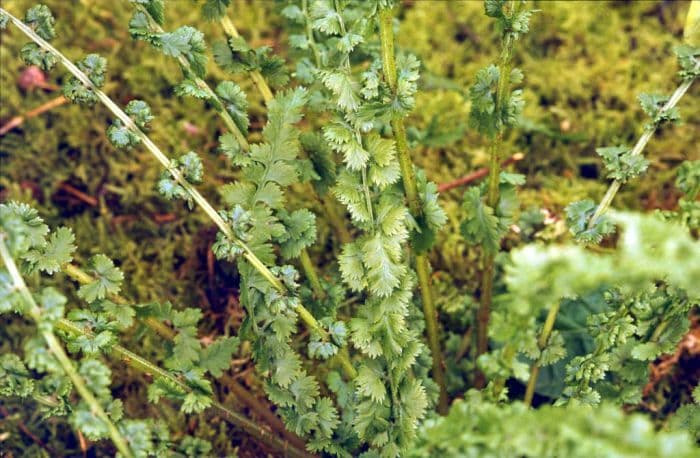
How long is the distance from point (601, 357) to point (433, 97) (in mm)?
1514

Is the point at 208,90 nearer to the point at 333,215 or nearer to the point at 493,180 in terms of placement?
the point at 333,215

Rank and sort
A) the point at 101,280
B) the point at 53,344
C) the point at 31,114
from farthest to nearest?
the point at 31,114
the point at 101,280
the point at 53,344

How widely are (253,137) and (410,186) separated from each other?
3.76 ft

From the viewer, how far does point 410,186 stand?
183cm

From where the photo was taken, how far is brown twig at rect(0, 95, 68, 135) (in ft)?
9.41

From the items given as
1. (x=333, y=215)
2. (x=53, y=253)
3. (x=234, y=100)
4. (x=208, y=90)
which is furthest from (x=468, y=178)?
(x=53, y=253)

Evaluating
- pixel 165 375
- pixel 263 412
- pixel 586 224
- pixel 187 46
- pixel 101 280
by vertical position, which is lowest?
pixel 263 412

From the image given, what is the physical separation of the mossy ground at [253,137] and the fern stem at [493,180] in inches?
6.2

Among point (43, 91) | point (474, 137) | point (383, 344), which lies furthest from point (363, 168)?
point (43, 91)

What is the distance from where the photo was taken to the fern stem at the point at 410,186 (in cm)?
160

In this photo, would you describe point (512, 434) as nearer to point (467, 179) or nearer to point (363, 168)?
point (363, 168)

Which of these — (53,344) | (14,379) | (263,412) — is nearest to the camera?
(53,344)

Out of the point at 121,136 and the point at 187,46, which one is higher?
the point at 187,46

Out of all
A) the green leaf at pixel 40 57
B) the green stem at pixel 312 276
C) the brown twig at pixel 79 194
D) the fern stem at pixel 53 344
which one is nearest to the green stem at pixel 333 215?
the green stem at pixel 312 276
